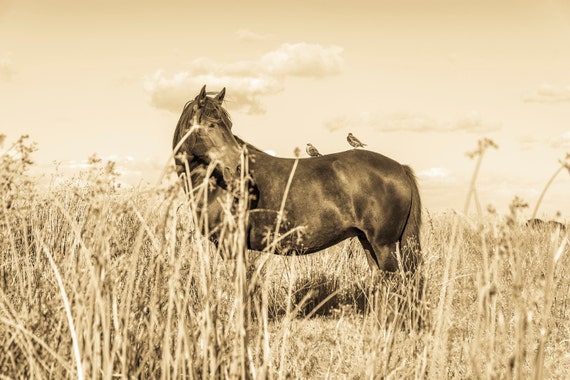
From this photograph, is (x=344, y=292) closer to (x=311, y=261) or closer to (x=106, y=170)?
(x=311, y=261)

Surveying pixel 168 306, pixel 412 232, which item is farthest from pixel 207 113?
pixel 168 306

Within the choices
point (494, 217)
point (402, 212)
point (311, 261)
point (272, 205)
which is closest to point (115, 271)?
point (494, 217)

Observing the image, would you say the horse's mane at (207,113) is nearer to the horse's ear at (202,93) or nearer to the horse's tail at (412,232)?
the horse's ear at (202,93)

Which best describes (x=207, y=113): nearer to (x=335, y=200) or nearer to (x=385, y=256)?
(x=335, y=200)

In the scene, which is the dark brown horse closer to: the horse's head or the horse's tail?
the horse's tail

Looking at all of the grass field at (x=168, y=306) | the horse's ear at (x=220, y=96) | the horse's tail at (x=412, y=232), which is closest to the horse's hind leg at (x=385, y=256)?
the horse's tail at (x=412, y=232)

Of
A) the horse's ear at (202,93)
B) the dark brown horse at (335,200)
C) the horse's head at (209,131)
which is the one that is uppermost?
the horse's ear at (202,93)

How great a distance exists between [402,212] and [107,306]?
14.2 feet

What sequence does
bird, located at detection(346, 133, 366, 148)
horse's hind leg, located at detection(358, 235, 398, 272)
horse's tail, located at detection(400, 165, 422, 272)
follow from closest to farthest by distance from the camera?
horse's hind leg, located at detection(358, 235, 398, 272) → horse's tail, located at detection(400, 165, 422, 272) → bird, located at detection(346, 133, 366, 148)

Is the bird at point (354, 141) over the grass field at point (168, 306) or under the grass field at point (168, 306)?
over

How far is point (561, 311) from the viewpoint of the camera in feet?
23.3

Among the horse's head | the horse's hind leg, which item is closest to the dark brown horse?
the horse's hind leg

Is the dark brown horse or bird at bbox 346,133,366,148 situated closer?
the dark brown horse

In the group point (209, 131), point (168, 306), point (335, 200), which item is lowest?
point (168, 306)
